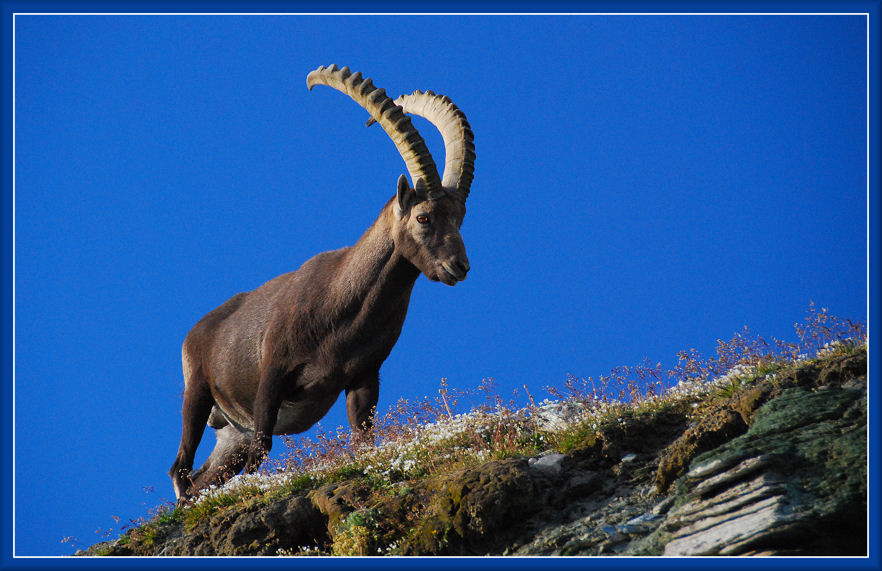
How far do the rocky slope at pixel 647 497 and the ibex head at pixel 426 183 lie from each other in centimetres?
267

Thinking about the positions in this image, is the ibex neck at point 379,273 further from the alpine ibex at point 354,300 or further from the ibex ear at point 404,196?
the ibex ear at point 404,196

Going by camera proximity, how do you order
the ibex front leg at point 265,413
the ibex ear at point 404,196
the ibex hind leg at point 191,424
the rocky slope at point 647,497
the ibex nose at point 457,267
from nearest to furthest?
the rocky slope at point 647,497
the ibex nose at point 457,267
the ibex ear at point 404,196
the ibex front leg at point 265,413
the ibex hind leg at point 191,424

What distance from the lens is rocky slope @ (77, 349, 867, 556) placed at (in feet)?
20.5

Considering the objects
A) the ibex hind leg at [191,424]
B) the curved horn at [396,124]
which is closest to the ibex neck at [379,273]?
the curved horn at [396,124]

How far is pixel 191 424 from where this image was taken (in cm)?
1221

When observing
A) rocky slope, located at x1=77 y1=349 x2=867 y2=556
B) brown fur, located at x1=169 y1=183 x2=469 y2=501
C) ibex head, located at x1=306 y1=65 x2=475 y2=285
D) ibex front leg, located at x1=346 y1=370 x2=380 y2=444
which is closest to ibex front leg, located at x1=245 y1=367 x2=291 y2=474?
brown fur, located at x1=169 y1=183 x2=469 y2=501

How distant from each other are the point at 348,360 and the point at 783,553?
5.97 meters

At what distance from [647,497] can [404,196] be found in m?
4.55

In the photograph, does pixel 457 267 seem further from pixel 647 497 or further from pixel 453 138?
pixel 647 497

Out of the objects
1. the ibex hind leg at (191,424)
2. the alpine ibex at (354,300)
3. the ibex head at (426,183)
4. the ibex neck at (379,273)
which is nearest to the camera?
the ibex head at (426,183)

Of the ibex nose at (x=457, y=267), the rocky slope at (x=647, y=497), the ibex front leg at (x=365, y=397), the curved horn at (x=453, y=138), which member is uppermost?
the curved horn at (x=453, y=138)

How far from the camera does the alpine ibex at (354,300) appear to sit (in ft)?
33.7

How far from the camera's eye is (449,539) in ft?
24.2

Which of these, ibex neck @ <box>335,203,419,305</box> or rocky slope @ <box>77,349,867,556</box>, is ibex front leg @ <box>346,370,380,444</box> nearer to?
ibex neck @ <box>335,203,419,305</box>
